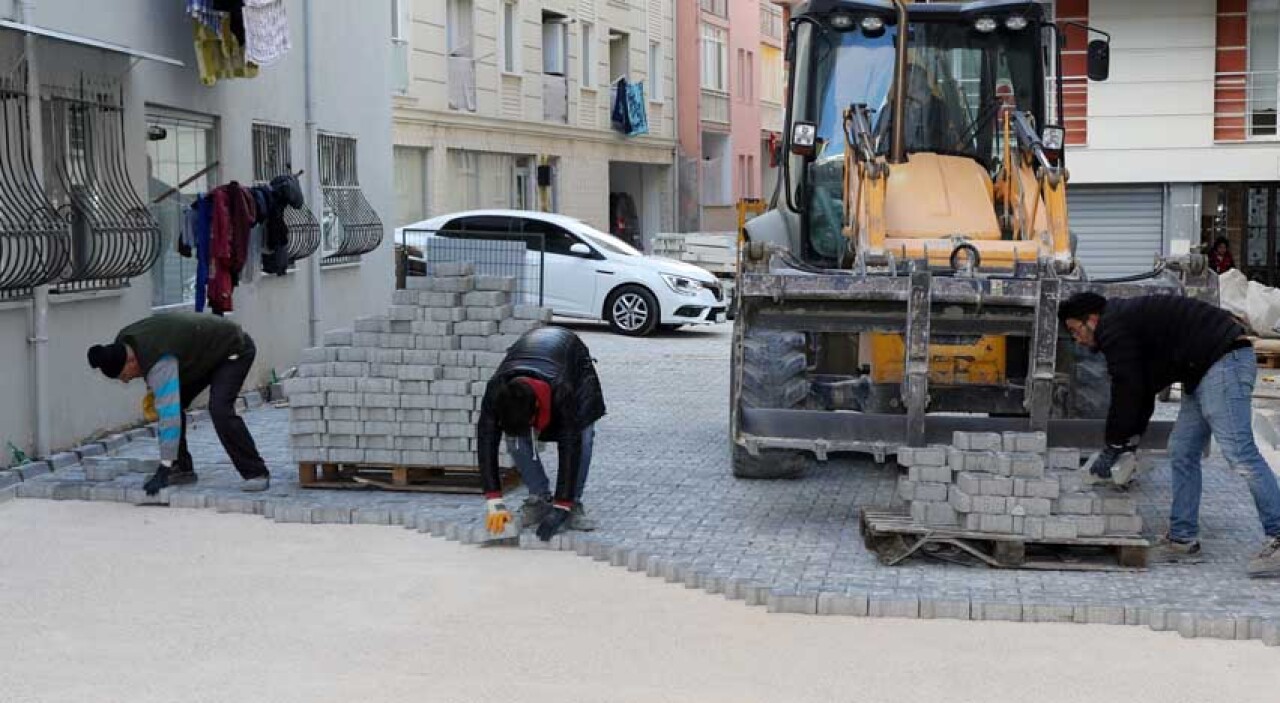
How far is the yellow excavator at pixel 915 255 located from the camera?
33.2 ft

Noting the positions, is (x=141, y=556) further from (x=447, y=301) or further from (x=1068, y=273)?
(x=1068, y=273)

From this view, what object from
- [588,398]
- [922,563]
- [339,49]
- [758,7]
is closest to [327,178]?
[339,49]

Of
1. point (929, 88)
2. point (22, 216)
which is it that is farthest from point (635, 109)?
point (22, 216)

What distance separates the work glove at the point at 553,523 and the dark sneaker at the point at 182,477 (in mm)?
2841

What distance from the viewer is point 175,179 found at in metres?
15.2

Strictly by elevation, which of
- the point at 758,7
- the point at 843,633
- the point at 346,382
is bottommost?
the point at 843,633

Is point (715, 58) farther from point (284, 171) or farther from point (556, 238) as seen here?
point (284, 171)

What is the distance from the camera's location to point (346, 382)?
37.2ft

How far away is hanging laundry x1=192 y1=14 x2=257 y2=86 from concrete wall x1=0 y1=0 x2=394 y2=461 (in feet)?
0.72

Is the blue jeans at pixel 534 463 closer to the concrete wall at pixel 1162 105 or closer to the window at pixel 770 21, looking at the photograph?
the concrete wall at pixel 1162 105

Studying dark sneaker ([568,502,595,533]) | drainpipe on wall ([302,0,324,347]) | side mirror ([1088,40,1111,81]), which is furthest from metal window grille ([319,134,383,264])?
dark sneaker ([568,502,595,533])

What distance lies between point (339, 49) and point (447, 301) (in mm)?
8374

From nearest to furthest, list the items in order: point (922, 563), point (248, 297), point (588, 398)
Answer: point (922, 563) → point (588, 398) → point (248, 297)

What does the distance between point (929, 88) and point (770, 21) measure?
45197 mm
